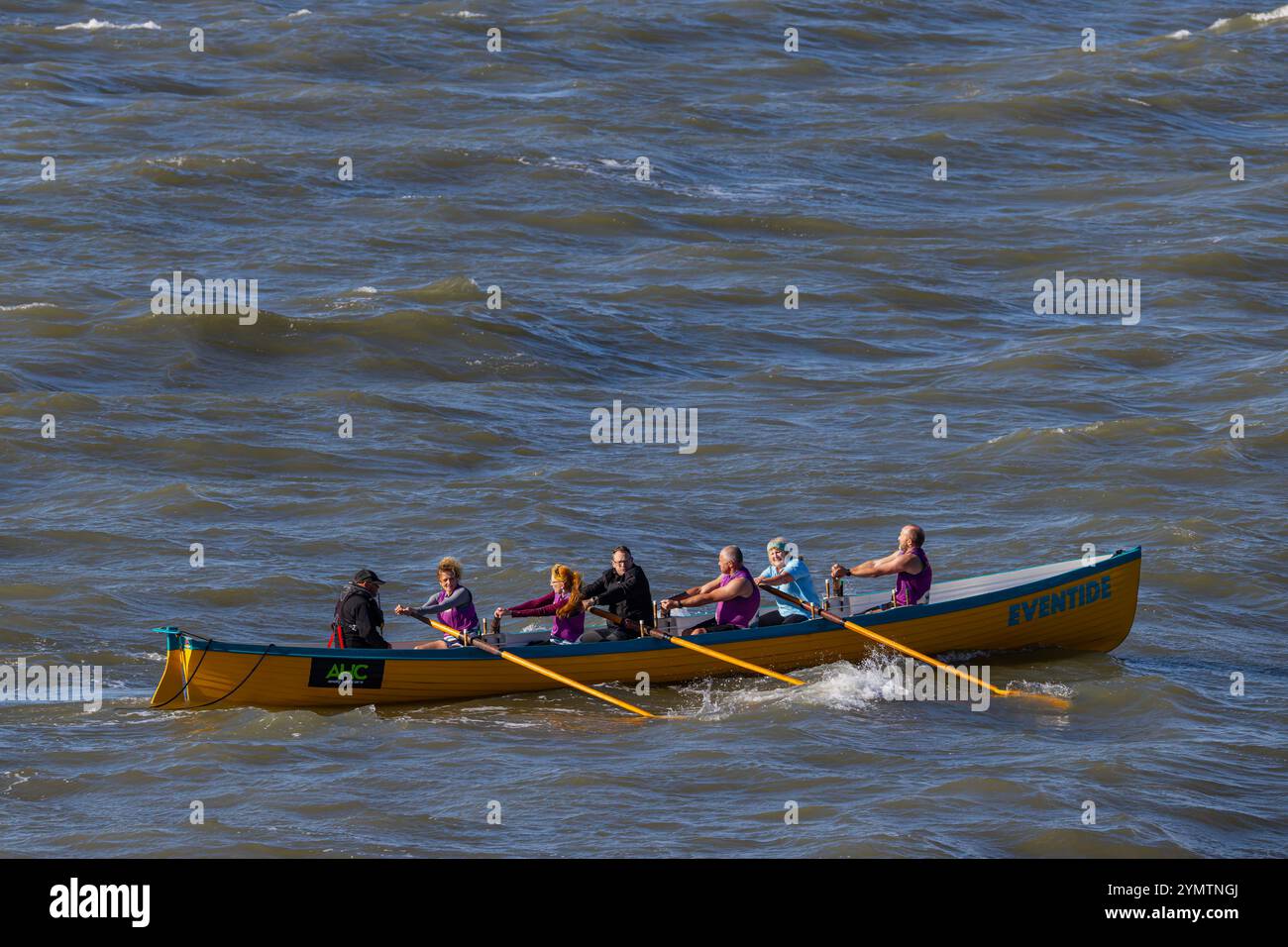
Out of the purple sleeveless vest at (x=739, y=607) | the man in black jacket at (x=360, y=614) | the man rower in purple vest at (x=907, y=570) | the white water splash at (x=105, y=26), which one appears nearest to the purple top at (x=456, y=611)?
the man in black jacket at (x=360, y=614)

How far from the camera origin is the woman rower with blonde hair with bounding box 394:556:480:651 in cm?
1823

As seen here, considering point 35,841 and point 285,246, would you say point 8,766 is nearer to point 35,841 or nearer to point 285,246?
point 35,841

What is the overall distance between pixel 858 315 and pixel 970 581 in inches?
497

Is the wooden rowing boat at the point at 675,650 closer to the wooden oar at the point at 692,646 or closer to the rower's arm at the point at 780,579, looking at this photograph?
the wooden oar at the point at 692,646

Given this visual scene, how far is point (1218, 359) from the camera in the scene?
103ft

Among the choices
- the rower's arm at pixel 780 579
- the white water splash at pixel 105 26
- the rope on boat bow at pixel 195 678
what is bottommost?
the rope on boat bow at pixel 195 678

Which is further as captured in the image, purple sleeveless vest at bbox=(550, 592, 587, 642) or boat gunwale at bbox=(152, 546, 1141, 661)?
purple sleeveless vest at bbox=(550, 592, 587, 642)

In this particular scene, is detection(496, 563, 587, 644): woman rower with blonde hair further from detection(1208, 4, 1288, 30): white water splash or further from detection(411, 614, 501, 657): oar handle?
detection(1208, 4, 1288, 30): white water splash

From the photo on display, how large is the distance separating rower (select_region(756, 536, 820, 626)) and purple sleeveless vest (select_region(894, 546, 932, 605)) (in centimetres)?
88

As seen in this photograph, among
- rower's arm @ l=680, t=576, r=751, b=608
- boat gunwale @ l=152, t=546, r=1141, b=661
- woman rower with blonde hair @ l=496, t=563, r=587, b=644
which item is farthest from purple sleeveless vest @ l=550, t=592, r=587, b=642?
rower's arm @ l=680, t=576, r=751, b=608

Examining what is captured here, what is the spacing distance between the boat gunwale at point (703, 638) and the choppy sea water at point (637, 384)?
0.55 meters

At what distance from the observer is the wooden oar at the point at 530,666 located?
1823cm

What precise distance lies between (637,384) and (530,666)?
11.9 meters

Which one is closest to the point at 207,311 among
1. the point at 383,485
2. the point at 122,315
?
the point at 122,315
